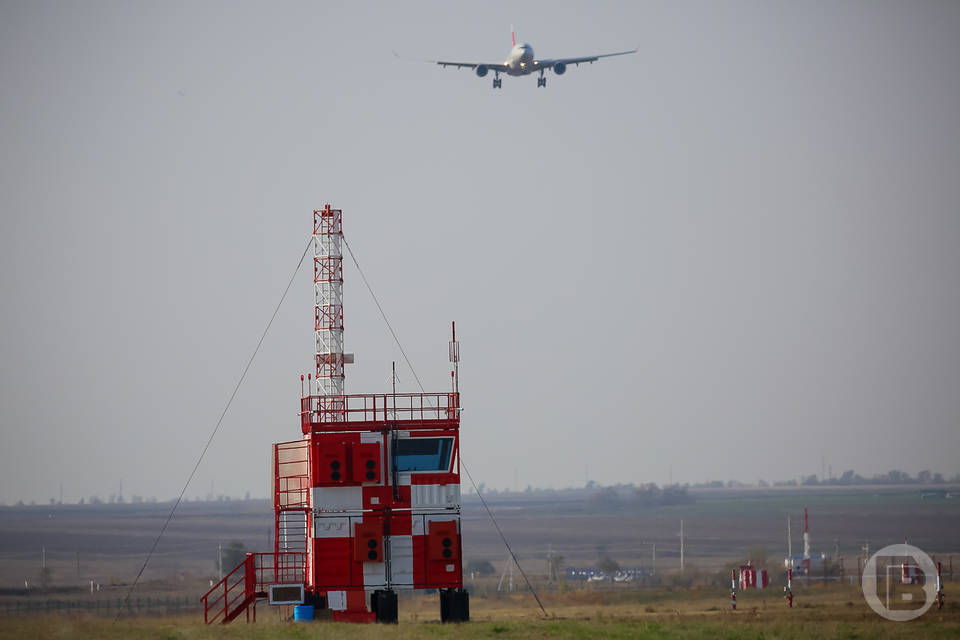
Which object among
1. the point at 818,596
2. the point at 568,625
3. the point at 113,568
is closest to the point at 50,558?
the point at 113,568

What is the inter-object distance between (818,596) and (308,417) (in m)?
29.1

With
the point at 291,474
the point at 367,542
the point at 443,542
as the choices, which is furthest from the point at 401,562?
the point at 291,474

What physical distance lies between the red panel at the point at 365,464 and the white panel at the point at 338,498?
0.43 metres

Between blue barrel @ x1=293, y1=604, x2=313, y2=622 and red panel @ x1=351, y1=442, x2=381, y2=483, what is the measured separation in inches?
166

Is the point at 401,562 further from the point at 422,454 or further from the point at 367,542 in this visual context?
the point at 422,454

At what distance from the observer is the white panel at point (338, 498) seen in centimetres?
4519

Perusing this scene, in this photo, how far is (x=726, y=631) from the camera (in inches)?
1693

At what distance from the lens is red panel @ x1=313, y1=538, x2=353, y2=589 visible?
1766 inches

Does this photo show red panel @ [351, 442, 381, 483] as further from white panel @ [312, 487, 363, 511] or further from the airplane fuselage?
the airplane fuselage

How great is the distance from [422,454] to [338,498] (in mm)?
3059

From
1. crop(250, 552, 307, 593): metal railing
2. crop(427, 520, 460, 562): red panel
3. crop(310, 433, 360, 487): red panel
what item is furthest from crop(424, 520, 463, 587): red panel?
crop(250, 552, 307, 593): metal railing

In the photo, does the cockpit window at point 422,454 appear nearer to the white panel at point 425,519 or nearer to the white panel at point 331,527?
the white panel at point 425,519

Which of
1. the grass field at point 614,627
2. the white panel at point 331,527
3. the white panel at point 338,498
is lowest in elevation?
the grass field at point 614,627

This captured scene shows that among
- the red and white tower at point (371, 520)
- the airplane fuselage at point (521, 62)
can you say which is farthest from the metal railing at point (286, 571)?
the airplane fuselage at point (521, 62)
